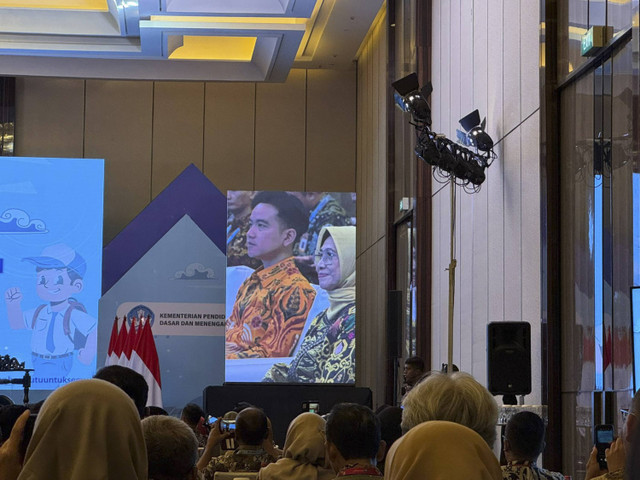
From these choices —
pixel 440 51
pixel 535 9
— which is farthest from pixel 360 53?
pixel 535 9

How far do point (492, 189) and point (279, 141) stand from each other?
8.67 m

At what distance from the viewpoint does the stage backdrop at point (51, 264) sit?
42.0 ft

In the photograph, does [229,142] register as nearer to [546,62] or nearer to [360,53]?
[360,53]

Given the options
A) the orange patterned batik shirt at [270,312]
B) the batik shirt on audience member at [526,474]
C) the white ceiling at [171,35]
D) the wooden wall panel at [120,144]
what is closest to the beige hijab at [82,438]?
the batik shirt on audience member at [526,474]

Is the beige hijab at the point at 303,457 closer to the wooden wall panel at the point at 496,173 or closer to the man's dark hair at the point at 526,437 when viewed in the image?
the man's dark hair at the point at 526,437

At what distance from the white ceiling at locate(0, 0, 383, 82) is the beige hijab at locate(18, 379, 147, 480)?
390 inches

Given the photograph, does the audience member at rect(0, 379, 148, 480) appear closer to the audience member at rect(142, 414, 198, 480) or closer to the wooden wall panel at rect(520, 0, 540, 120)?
the audience member at rect(142, 414, 198, 480)

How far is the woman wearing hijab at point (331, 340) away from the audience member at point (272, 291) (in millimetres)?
189

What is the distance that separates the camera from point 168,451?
235cm

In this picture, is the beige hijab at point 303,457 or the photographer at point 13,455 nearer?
the photographer at point 13,455

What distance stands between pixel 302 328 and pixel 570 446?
717cm

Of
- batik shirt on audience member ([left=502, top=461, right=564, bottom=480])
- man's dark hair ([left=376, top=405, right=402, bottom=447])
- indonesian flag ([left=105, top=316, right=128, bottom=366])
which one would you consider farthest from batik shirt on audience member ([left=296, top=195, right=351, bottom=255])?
batik shirt on audience member ([left=502, top=461, right=564, bottom=480])

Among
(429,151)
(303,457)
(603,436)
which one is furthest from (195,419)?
(603,436)

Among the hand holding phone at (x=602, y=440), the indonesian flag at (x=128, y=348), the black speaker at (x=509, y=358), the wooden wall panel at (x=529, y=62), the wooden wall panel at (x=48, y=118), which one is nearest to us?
the hand holding phone at (x=602, y=440)
